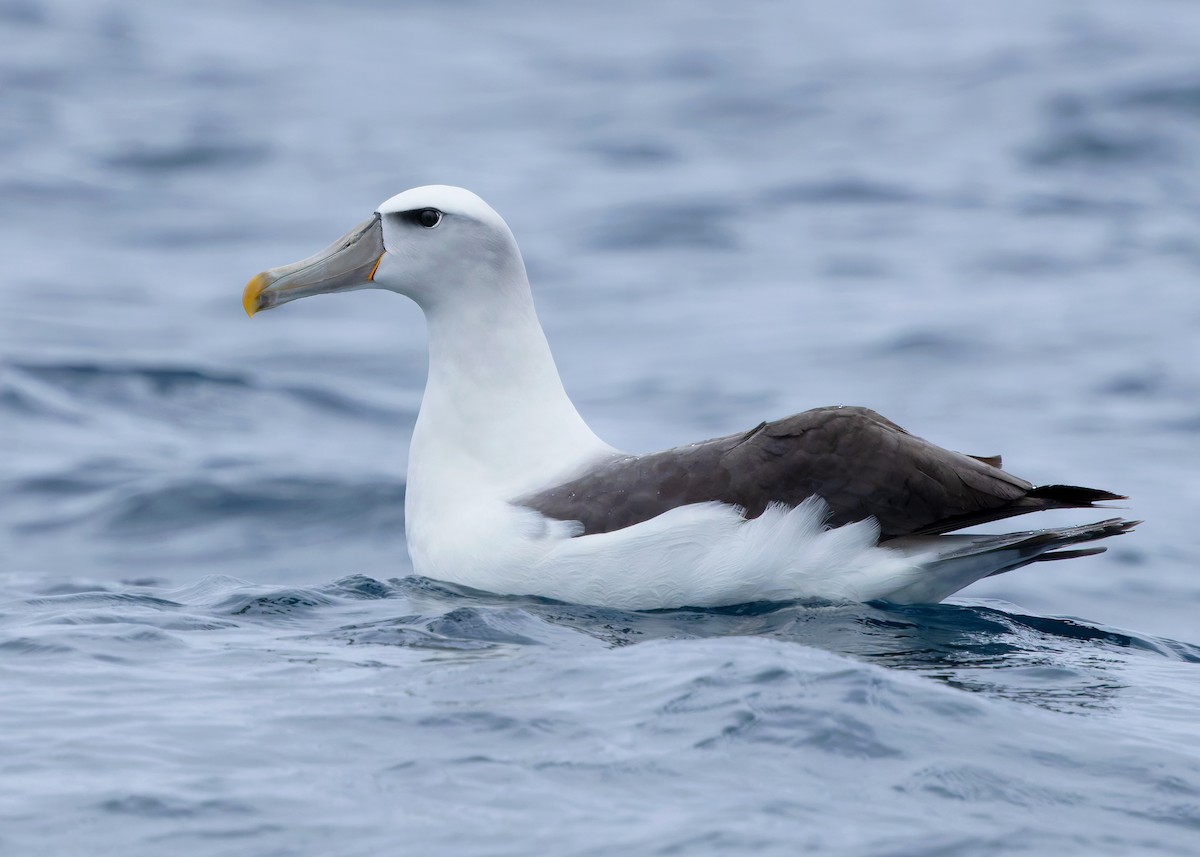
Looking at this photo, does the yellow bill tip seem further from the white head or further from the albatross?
the albatross

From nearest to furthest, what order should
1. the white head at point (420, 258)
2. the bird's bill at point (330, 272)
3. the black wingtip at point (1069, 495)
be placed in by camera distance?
the black wingtip at point (1069, 495) → the white head at point (420, 258) → the bird's bill at point (330, 272)

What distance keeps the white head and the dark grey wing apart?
166cm

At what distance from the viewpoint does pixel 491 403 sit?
28.0 feet

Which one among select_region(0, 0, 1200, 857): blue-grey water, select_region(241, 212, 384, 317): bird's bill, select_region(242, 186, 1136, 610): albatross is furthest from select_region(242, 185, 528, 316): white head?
select_region(0, 0, 1200, 857): blue-grey water

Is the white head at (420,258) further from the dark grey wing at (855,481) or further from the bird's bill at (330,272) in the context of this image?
the dark grey wing at (855,481)

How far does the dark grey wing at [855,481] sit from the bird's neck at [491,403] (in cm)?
98

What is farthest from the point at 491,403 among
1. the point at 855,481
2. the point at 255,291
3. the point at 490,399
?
the point at 855,481

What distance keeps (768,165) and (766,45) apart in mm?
6355

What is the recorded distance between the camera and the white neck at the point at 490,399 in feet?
27.5

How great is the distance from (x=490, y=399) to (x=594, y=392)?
5.92m

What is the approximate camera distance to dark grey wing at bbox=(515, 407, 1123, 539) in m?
7.42

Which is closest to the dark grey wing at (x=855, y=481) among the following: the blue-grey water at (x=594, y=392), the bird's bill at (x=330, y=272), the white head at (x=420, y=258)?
the blue-grey water at (x=594, y=392)

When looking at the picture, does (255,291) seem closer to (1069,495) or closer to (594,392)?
(1069,495)

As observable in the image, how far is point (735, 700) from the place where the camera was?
592 cm
